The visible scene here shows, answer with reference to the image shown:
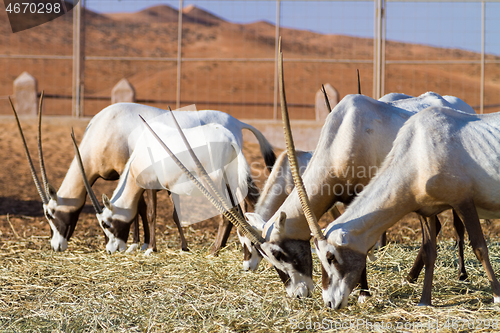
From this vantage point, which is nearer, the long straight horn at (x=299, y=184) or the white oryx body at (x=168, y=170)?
the long straight horn at (x=299, y=184)

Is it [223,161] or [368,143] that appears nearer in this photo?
[368,143]

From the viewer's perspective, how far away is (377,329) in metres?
3.54

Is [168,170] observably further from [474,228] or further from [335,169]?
[474,228]

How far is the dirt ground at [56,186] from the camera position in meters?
7.43

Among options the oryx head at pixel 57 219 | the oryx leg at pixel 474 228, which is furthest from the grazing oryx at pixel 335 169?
the oryx head at pixel 57 219

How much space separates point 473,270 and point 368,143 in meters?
1.82

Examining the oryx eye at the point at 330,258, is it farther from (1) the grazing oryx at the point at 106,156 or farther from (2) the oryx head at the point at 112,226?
(2) the oryx head at the point at 112,226

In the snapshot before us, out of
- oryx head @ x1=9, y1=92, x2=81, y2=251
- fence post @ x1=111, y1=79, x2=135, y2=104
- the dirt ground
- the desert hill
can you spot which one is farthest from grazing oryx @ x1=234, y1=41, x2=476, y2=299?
the desert hill

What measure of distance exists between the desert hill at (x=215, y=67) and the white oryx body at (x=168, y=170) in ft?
43.1

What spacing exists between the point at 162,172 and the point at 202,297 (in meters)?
2.35

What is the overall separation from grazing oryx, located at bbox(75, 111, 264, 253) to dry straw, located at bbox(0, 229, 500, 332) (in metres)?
0.42

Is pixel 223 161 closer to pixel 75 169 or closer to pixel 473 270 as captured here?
pixel 75 169

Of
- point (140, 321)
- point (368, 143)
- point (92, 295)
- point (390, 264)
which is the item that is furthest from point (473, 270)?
point (92, 295)

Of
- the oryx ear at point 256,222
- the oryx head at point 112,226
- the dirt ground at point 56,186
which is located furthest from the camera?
the dirt ground at point 56,186
